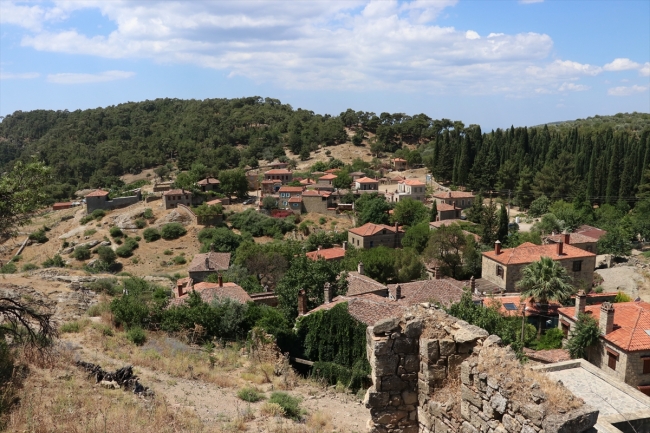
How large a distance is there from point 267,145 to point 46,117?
89.7 meters

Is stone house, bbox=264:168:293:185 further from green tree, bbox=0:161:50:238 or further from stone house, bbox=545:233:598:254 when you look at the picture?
green tree, bbox=0:161:50:238

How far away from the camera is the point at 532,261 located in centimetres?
3397

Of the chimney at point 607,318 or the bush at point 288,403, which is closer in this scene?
the bush at point 288,403

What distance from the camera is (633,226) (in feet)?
155

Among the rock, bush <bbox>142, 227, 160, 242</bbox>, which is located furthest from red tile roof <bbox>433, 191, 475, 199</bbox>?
the rock

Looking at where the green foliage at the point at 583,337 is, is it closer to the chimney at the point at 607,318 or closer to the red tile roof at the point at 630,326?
the chimney at the point at 607,318

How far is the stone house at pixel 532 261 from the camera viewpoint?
3416 centimetres

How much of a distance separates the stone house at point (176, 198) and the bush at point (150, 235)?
321 inches

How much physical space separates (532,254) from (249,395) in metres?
28.8

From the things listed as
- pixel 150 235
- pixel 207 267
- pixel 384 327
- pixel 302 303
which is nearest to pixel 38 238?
pixel 150 235

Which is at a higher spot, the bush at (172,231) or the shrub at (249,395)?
the shrub at (249,395)

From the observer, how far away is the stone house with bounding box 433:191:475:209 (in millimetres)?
61656

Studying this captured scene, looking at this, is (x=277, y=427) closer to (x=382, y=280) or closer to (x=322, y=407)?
(x=322, y=407)

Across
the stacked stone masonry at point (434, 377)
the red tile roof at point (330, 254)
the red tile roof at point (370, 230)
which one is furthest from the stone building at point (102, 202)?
the stacked stone masonry at point (434, 377)
